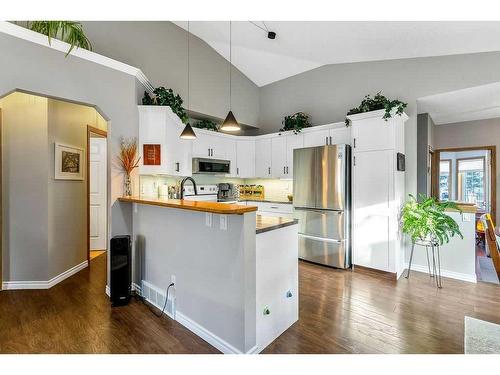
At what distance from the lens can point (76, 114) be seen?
3.85 m

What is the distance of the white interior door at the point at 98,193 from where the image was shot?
4.97 meters

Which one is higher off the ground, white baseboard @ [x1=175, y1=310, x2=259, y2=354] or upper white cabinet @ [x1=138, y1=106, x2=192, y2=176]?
upper white cabinet @ [x1=138, y1=106, x2=192, y2=176]

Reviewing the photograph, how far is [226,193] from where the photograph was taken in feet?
18.4

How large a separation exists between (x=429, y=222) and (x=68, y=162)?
192 inches

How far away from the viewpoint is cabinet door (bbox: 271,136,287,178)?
200 inches

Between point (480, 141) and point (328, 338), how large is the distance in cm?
541

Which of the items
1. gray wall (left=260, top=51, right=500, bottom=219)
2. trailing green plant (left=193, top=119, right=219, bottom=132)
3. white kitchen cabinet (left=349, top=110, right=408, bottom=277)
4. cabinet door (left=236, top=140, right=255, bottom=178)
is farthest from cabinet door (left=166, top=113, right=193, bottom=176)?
white kitchen cabinet (left=349, top=110, right=408, bottom=277)

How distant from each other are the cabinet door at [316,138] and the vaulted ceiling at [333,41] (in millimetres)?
1246

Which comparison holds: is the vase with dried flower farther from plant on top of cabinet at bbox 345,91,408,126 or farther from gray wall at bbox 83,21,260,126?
plant on top of cabinet at bbox 345,91,408,126

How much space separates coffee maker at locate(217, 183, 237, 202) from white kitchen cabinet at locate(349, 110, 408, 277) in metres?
2.49

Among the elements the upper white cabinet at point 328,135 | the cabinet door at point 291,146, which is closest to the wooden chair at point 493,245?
the upper white cabinet at point 328,135

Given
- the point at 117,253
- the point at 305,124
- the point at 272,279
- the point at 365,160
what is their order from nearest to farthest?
the point at 272,279 → the point at 117,253 → the point at 365,160 → the point at 305,124
